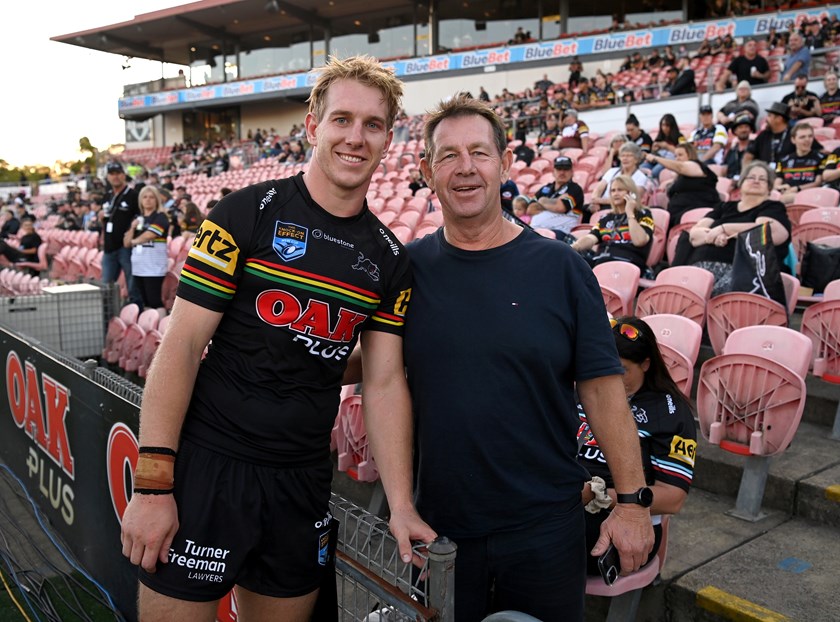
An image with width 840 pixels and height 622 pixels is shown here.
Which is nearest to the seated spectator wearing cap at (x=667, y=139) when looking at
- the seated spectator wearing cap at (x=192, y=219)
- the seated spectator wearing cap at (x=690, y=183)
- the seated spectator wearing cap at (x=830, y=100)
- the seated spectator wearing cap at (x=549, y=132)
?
the seated spectator wearing cap at (x=690, y=183)

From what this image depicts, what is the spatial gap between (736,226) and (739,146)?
402cm

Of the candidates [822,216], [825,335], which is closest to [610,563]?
[825,335]

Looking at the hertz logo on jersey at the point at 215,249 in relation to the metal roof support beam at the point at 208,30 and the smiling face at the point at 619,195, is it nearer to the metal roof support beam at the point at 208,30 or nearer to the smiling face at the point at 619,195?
the smiling face at the point at 619,195

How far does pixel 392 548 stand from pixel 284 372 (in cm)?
48

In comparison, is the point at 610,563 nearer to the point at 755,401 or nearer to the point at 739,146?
the point at 755,401

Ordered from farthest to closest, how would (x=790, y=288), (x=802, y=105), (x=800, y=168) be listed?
(x=802, y=105), (x=800, y=168), (x=790, y=288)

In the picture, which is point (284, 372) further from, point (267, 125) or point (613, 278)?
point (267, 125)

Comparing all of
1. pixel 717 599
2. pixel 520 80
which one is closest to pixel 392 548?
pixel 717 599

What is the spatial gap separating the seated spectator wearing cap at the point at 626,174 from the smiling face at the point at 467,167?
411cm

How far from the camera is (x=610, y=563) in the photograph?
179cm

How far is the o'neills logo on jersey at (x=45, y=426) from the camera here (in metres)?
3.42

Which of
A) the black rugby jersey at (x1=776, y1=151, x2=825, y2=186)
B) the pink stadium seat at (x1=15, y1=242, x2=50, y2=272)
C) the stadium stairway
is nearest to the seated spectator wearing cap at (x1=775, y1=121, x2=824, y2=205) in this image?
the black rugby jersey at (x1=776, y1=151, x2=825, y2=186)

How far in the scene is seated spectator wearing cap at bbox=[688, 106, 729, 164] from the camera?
27.7ft

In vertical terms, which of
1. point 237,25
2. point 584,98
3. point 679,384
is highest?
point 237,25
